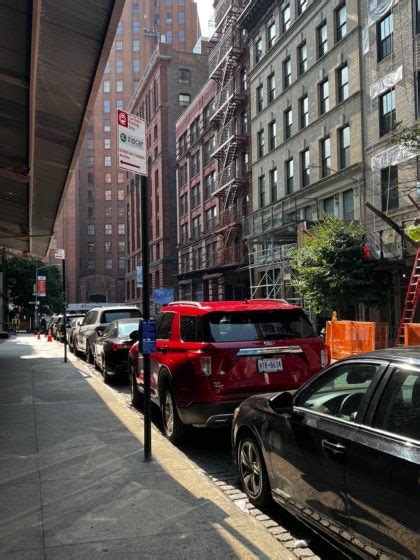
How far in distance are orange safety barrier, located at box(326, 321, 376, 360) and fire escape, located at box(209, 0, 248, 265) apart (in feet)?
68.7

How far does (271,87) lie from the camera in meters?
35.4

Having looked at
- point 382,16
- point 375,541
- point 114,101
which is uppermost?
point 114,101

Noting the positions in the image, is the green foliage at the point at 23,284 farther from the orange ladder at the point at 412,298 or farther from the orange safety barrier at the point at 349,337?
the orange ladder at the point at 412,298

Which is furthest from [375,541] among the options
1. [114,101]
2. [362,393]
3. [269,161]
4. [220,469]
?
[114,101]

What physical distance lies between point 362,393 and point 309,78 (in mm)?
29279

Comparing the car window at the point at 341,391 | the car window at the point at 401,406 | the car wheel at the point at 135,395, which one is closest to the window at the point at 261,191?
the car wheel at the point at 135,395

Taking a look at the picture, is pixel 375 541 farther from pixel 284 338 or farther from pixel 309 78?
pixel 309 78

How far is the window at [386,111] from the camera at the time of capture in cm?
2353

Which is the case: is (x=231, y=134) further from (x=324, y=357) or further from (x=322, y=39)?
(x=324, y=357)

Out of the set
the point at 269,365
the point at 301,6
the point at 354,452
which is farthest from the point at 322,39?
the point at 354,452

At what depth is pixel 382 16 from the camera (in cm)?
2364

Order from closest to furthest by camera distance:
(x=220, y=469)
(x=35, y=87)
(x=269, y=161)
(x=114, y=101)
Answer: (x=220, y=469) → (x=35, y=87) → (x=269, y=161) → (x=114, y=101)

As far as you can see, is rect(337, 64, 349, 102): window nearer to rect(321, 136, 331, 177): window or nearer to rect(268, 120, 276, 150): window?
rect(321, 136, 331, 177): window

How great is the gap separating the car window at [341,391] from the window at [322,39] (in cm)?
2790
